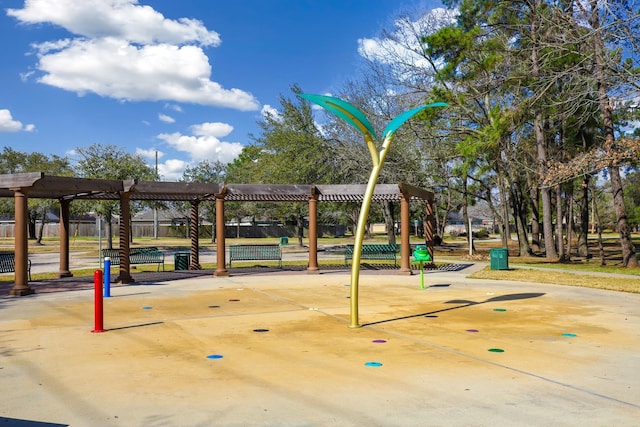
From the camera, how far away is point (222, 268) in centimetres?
1781

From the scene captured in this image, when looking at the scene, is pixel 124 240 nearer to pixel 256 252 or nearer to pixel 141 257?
pixel 141 257

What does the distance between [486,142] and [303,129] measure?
1430 centimetres

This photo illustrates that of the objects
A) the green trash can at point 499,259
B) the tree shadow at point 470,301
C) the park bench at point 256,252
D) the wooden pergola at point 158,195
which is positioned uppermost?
the wooden pergola at point 158,195

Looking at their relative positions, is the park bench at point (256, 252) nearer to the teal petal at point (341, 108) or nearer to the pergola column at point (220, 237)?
the pergola column at point (220, 237)

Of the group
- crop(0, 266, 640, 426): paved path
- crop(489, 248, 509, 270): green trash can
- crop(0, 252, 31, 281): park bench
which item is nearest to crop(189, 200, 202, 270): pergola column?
crop(0, 252, 31, 281): park bench

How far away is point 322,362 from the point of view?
21.1ft

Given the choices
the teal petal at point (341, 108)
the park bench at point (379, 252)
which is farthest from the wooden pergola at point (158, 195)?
the teal petal at point (341, 108)

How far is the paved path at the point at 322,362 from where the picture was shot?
4676 mm

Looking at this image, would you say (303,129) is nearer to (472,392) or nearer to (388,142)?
(388,142)

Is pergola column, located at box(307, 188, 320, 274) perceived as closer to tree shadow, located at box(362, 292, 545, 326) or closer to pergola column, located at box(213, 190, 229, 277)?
pergola column, located at box(213, 190, 229, 277)

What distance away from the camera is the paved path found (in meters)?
4.68

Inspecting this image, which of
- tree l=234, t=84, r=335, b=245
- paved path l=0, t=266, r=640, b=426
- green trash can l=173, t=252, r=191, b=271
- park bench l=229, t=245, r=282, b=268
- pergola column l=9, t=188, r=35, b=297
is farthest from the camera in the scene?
tree l=234, t=84, r=335, b=245

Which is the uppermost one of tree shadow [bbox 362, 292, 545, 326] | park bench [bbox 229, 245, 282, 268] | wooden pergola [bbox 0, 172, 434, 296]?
wooden pergola [bbox 0, 172, 434, 296]

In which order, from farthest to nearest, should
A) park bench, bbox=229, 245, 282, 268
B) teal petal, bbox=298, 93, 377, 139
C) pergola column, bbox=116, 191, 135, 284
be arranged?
park bench, bbox=229, 245, 282, 268
pergola column, bbox=116, 191, 135, 284
teal petal, bbox=298, 93, 377, 139
